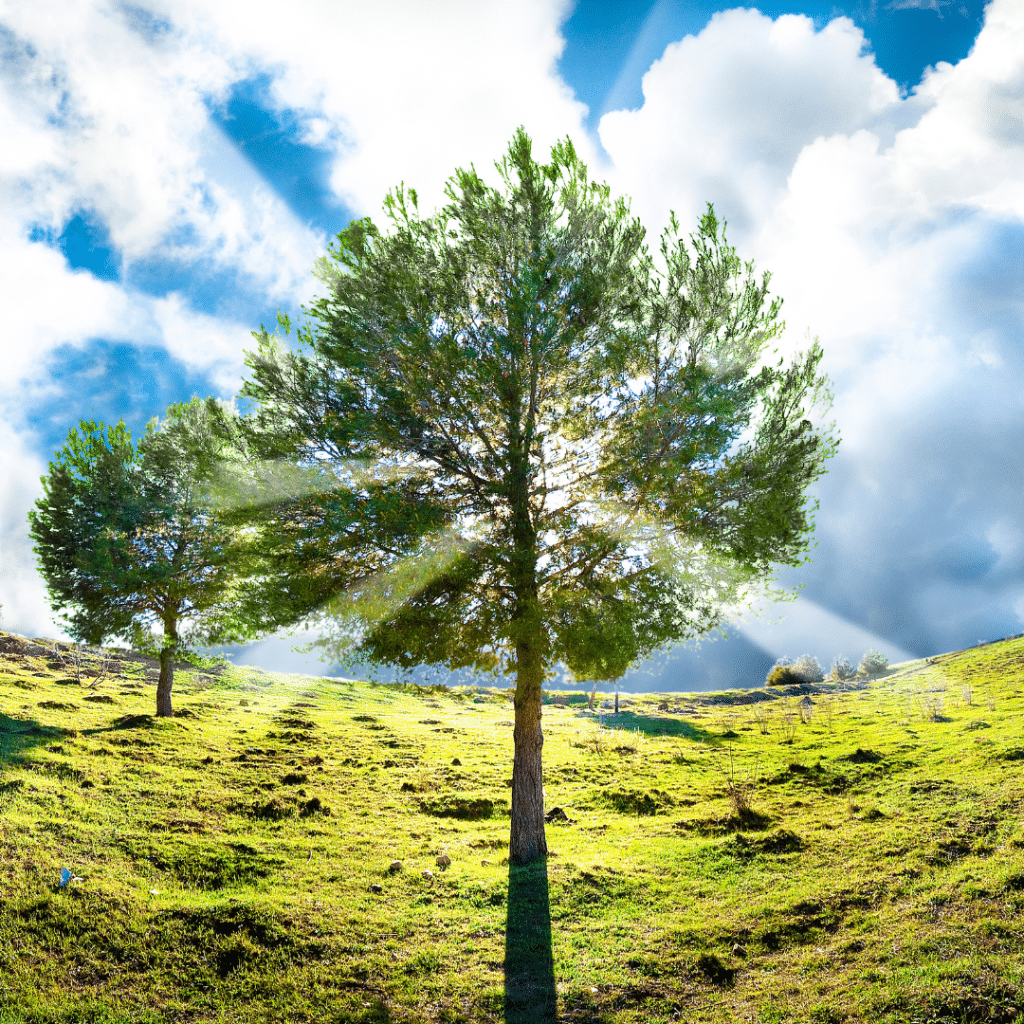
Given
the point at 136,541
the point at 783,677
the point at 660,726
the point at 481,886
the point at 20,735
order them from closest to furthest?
1. the point at 481,886
2. the point at 20,735
3. the point at 136,541
4. the point at 660,726
5. the point at 783,677

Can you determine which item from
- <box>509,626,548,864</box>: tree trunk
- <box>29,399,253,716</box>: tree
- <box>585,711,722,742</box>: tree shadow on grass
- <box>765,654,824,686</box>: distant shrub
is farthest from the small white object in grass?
<box>765,654,824,686</box>: distant shrub

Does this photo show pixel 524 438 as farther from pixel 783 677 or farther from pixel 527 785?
pixel 783 677

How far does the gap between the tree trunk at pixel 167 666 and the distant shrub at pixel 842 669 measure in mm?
116734

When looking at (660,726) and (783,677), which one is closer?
(660,726)

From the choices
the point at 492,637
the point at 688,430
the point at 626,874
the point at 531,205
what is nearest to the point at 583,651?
the point at 492,637

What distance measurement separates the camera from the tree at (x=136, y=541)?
2400 cm

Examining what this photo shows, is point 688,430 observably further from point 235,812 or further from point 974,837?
point 235,812

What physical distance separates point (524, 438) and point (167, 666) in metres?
23.8

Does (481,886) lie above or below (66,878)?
below

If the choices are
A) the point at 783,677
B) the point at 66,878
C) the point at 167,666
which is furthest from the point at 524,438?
the point at 783,677

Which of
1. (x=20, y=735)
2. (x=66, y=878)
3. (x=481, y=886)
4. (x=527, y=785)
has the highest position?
(x=527, y=785)

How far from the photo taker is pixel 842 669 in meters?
Result: 114

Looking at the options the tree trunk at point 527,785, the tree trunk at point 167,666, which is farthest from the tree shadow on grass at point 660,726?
the tree trunk at point 167,666

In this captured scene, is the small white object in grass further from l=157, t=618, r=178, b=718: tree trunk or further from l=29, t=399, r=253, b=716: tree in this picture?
l=157, t=618, r=178, b=718: tree trunk
